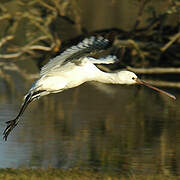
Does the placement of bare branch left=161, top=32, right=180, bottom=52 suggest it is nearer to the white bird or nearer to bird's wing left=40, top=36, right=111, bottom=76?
the white bird

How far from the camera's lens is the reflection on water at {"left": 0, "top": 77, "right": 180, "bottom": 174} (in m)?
7.96

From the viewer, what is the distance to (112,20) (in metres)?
27.5

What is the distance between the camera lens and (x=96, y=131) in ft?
33.2

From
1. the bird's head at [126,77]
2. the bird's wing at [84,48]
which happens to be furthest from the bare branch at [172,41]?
the bird's wing at [84,48]

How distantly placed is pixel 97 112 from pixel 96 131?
200cm

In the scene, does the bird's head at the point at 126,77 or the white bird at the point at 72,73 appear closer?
the white bird at the point at 72,73

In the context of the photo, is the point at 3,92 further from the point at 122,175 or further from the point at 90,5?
the point at 90,5

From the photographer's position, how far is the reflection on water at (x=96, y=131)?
313 inches

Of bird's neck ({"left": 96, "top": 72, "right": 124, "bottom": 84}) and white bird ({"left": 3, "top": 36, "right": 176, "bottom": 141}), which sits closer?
white bird ({"left": 3, "top": 36, "right": 176, "bottom": 141})

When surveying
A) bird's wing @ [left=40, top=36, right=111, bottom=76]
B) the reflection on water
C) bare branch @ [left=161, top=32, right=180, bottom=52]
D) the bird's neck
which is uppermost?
bare branch @ [left=161, top=32, right=180, bottom=52]

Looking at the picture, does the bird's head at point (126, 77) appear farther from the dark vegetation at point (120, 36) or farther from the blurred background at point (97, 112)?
the dark vegetation at point (120, 36)

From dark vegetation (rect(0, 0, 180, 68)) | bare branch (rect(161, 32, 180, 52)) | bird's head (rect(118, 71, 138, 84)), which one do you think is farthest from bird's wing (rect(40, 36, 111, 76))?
bare branch (rect(161, 32, 180, 52))

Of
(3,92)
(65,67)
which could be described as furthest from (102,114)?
(65,67)

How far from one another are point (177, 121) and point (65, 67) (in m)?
3.74
